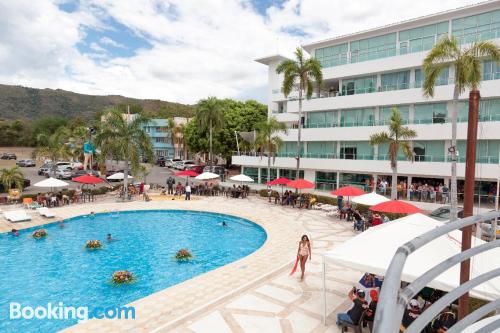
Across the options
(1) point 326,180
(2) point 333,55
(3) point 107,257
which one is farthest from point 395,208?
(2) point 333,55

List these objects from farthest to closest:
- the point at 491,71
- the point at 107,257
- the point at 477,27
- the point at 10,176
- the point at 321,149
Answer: the point at 321,149 → the point at 477,27 → the point at 10,176 → the point at 491,71 → the point at 107,257

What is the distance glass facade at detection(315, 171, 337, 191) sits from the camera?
38.2 meters

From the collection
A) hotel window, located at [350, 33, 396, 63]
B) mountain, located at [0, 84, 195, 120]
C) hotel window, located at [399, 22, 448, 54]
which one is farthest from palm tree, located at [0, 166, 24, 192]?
mountain, located at [0, 84, 195, 120]

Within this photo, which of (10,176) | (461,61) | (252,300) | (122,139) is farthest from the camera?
(122,139)

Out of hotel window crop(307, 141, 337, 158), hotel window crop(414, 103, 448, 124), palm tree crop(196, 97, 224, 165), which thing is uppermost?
palm tree crop(196, 97, 224, 165)

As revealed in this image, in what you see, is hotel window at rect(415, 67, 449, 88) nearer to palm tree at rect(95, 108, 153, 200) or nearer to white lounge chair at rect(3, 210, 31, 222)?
palm tree at rect(95, 108, 153, 200)

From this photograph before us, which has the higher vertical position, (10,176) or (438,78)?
Result: (438,78)

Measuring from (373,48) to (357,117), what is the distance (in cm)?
768

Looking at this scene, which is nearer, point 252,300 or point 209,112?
point 252,300

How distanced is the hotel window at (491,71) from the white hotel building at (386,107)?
75 millimetres

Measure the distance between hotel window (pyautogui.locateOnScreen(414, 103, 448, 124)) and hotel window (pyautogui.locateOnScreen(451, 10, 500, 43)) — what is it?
611 cm

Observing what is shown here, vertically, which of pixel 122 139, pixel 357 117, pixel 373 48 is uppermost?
pixel 373 48

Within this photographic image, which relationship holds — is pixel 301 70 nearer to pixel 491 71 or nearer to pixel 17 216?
pixel 491 71

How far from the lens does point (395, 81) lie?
1362 inches
